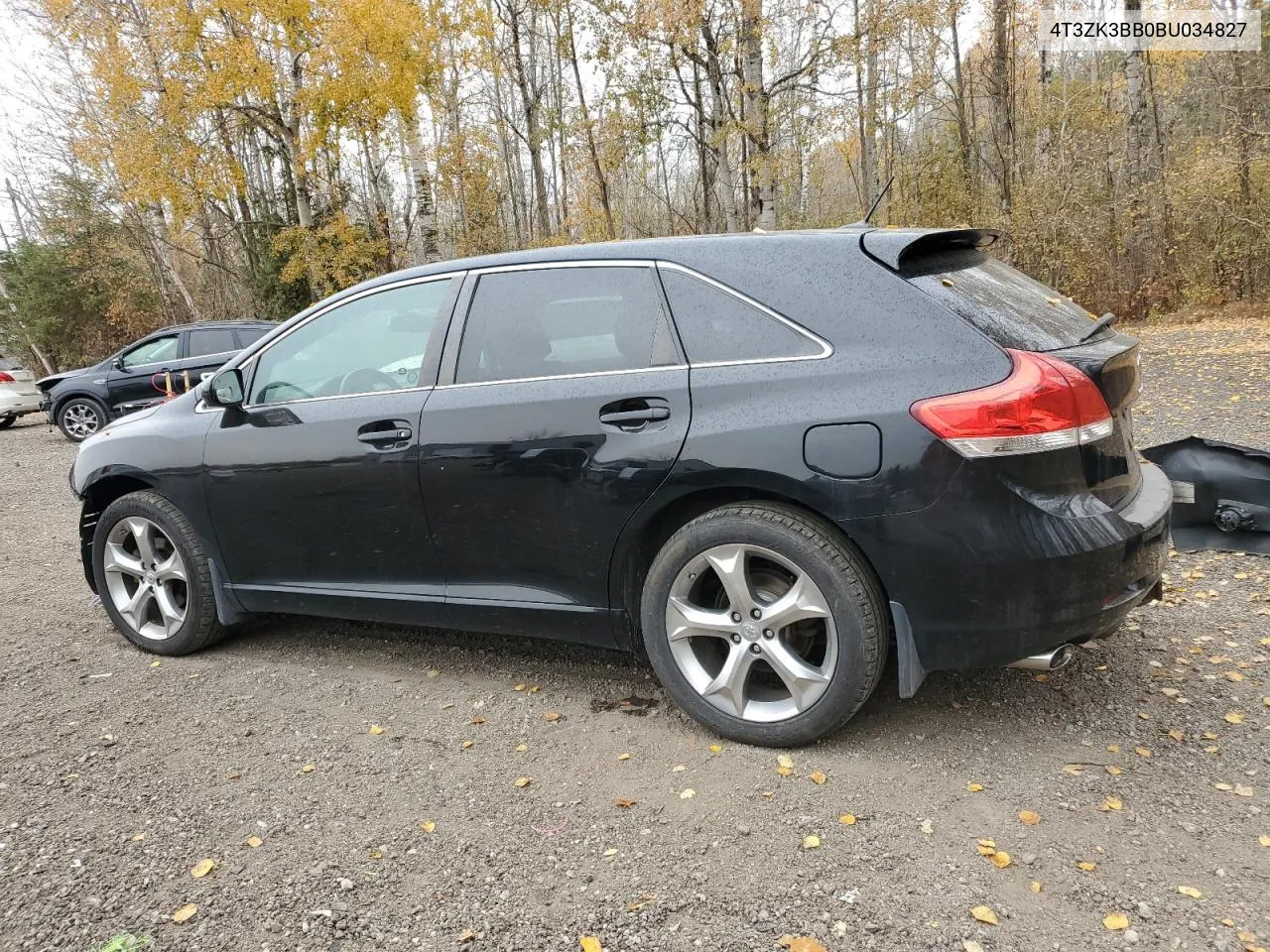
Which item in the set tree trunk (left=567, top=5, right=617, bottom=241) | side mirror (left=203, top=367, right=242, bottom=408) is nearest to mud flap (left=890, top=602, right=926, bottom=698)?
side mirror (left=203, top=367, right=242, bottom=408)

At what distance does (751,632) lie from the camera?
2.76 metres

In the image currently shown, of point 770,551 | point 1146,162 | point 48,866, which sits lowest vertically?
point 48,866

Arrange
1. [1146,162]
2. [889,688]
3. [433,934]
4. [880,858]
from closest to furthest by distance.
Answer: [433,934], [880,858], [889,688], [1146,162]

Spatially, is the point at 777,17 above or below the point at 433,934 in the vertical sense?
above

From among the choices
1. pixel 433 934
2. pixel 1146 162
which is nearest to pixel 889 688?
pixel 433 934

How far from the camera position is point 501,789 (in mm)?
2760

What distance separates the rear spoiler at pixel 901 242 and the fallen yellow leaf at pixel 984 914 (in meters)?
1.85

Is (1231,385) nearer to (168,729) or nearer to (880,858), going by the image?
(880,858)

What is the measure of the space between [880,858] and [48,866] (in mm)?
2432

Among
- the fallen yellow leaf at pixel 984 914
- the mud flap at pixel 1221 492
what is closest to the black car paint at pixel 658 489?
the fallen yellow leaf at pixel 984 914

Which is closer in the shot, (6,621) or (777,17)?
(6,621)

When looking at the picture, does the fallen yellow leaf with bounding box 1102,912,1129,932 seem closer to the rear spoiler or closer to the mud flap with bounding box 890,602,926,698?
the mud flap with bounding box 890,602,926,698

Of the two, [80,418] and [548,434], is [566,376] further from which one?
[80,418]

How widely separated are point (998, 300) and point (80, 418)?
14778mm
